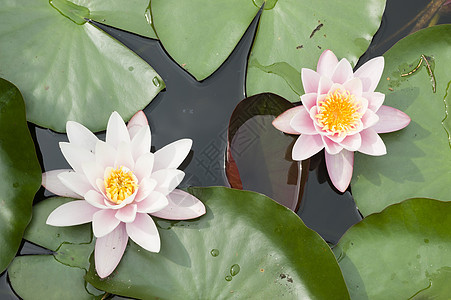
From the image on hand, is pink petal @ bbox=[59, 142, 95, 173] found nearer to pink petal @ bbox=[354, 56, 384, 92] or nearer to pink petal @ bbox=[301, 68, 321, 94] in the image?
pink petal @ bbox=[301, 68, 321, 94]

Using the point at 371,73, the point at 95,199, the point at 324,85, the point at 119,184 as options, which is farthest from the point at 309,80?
the point at 95,199

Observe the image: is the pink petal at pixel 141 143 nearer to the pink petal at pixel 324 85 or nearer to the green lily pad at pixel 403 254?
the pink petal at pixel 324 85

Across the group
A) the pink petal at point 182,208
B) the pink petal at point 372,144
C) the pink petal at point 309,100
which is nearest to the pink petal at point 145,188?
the pink petal at point 182,208

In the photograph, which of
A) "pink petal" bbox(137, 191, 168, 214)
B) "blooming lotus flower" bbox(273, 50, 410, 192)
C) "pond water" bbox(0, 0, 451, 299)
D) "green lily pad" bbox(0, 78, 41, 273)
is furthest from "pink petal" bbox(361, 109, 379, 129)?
"green lily pad" bbox(0, 78, 41, 273)

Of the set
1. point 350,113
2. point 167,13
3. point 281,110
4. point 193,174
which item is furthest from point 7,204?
point 350,113

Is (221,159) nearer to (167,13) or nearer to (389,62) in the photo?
(167,13)

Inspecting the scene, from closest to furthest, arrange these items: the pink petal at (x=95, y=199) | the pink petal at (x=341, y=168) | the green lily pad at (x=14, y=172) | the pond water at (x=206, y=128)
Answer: the pink petal at (x=95, y=199) < the green lily pad at (x=14, y=172) < the pink petal at (x=341, y=168) < the pond water at (x=206, y=128)
